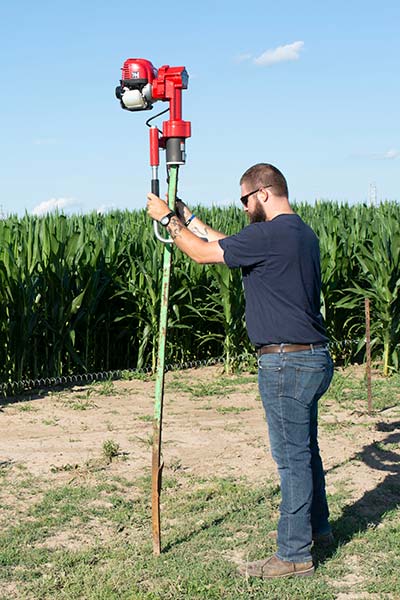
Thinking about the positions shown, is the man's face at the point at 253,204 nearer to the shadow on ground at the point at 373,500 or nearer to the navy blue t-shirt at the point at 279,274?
the navy blue t-shirt at the point at 279,274

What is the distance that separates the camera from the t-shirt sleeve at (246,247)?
14.3 ft

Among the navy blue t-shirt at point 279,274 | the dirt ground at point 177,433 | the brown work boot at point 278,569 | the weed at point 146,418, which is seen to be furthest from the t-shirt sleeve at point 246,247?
the weed at point 146,418

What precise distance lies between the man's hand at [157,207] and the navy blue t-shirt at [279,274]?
38 centimetres

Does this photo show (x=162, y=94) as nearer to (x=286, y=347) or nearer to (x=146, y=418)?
(x=286, y=347)

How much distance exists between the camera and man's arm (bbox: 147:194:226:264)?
4.45 metres

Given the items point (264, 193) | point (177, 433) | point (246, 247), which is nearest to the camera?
point (246, 247)

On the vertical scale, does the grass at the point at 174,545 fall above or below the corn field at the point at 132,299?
below

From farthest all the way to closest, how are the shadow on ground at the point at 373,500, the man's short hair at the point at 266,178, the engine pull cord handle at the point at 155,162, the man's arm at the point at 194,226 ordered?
the shadow on ground at the point at 373,500, the man's arm at the point at 194,226, the engine pull cord handle at the point at 155,162, the man's short hair at the point at 266,178

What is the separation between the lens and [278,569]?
181 inches

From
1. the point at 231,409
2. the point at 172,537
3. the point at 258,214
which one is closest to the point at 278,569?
the point at 172,537

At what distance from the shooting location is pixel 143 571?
15.5 ft

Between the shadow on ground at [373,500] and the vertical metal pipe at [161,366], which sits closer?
the vertical metal pipe at [161,366]

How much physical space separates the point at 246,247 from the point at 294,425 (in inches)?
36.2

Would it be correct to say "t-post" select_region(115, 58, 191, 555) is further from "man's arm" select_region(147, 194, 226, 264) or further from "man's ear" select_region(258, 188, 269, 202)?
Answer: "man's ear" select_region(258, 188, 269, 202)
